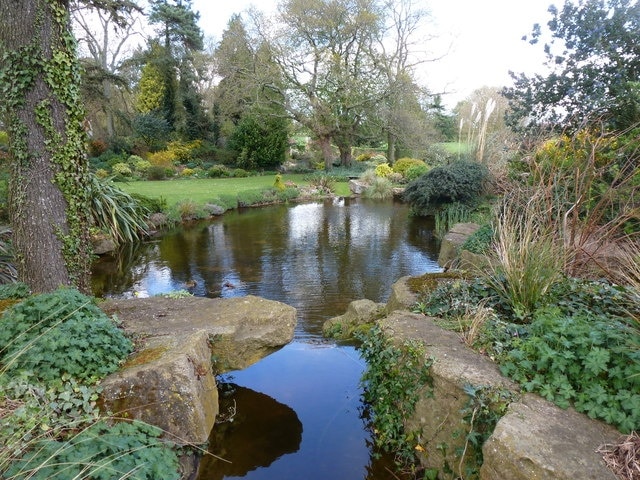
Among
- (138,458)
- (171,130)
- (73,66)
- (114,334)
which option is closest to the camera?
(138,458)

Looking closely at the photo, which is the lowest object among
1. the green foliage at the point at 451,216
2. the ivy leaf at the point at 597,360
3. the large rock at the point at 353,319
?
the large rock at the point at 353,319

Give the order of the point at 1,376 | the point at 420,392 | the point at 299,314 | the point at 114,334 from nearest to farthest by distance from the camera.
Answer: the point at 1,376 → the point at 420,392 → the point at 114,334 → the point at 299,314

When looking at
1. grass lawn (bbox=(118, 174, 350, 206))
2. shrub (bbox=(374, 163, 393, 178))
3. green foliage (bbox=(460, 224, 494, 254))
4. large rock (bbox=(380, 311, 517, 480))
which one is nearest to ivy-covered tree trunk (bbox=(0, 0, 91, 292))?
large rock (bbox=(380, 311, 517, 480))

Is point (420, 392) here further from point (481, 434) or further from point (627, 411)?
point (627, 411)

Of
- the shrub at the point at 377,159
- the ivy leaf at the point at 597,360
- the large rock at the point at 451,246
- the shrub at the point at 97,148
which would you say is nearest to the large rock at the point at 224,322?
the ivy leaf at the point at 597,360

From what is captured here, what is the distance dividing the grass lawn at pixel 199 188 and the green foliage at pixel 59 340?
960 cm

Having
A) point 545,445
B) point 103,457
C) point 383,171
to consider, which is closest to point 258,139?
point 383,171

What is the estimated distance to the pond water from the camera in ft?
9.75

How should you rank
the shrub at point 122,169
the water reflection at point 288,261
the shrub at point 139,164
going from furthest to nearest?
the shrub at point 139,164 < the shrub at point 122,169 < the water reflection at point 288,261

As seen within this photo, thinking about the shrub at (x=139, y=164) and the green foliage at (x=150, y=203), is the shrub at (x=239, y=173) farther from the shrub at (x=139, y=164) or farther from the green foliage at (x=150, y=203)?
the green foliage at (x=150, y=203)

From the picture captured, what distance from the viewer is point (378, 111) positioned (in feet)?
70.3

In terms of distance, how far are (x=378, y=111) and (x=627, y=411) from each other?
817 inches

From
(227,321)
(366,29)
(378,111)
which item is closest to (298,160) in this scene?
(378,111)

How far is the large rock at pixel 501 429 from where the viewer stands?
1874mm
